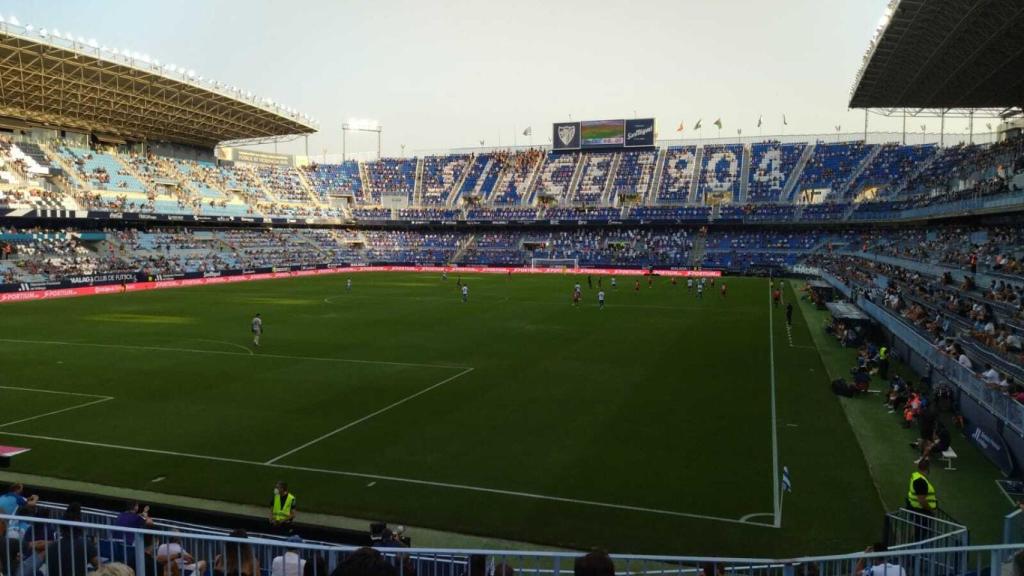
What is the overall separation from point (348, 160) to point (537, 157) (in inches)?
1298

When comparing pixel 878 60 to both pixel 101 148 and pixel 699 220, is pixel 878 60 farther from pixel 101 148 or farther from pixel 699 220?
pixel 101 148

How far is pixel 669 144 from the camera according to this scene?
104m

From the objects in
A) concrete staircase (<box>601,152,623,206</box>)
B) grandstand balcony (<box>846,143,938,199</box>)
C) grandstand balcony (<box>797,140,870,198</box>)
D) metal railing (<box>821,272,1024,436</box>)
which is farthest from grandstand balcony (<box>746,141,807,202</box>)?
metal railing (<box>821,272,1024,436</box>)

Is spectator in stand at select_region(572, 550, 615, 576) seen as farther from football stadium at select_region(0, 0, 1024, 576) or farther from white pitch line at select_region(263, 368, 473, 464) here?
white pitch line at select_region(263, 368, 473, 464)

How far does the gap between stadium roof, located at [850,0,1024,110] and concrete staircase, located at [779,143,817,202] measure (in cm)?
3159

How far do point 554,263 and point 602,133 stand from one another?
24843 mm

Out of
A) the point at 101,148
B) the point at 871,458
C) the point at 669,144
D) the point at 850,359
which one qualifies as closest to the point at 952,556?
the point at 871,458

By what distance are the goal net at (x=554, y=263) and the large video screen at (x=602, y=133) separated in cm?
2301

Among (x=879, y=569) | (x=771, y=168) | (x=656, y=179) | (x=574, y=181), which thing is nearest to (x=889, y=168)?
(x=771, y=168)

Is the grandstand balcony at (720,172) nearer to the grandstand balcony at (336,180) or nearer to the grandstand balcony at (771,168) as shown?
the grandstand balcony at (771,168)

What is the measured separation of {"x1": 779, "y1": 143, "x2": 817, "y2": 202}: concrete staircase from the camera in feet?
285

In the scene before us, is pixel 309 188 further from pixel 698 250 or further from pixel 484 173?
pixel 698 250

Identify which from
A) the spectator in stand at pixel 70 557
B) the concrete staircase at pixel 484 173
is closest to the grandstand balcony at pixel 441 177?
the concrete staircase at pixel 484 173

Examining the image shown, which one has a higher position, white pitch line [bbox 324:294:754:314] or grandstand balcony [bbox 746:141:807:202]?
grandstand balcony [bbox 746:141:807:202]
